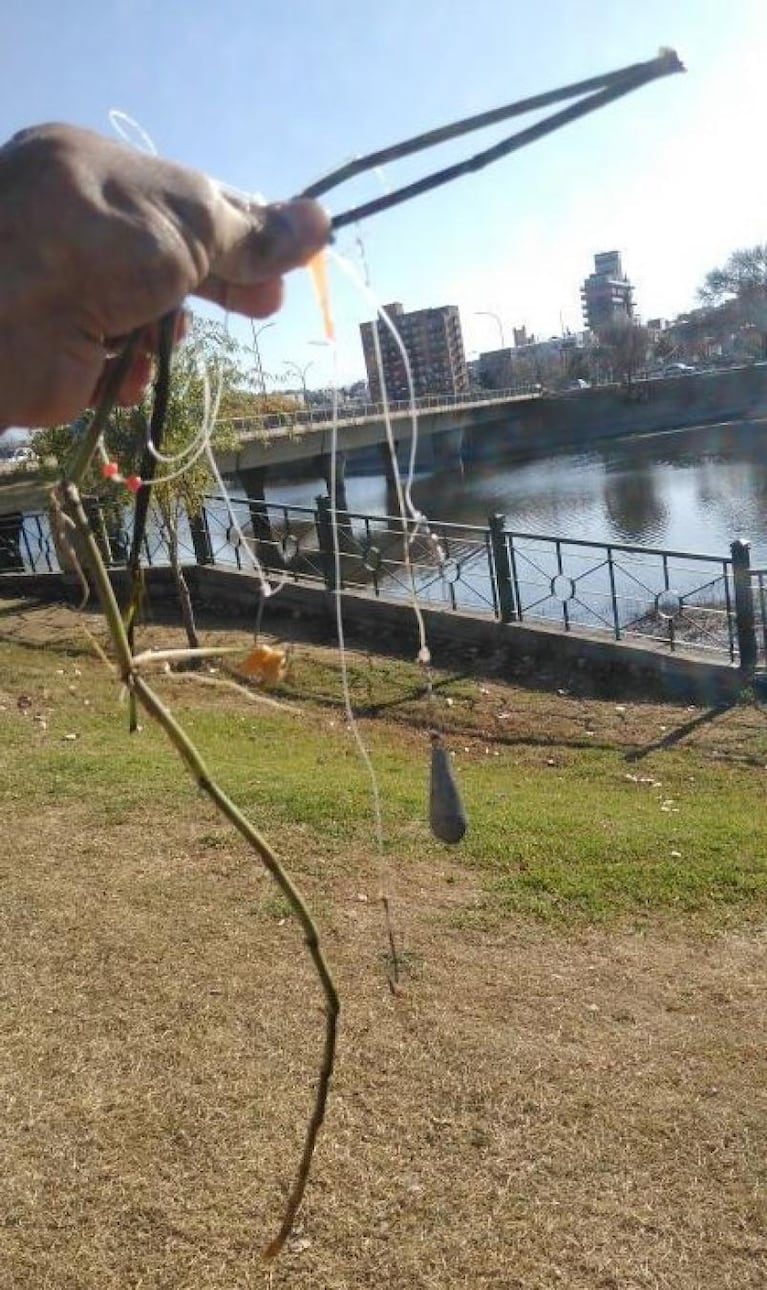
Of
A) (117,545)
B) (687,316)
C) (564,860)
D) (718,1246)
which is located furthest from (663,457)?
(687,316)

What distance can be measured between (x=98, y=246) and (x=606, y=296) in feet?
456

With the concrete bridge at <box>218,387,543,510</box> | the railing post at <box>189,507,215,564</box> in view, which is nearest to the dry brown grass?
the railing post at <box>189,507,215,564</box>

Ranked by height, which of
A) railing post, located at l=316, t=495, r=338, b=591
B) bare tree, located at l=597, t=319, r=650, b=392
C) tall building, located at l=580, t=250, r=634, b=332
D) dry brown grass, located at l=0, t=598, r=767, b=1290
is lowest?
dry brown grass, located at l=0, t=598, r=767, b=1290

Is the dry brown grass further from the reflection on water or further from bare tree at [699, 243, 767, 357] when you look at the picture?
bare tree at [699, 243, 767, 357]

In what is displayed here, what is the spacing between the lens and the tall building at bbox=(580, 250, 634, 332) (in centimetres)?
12425

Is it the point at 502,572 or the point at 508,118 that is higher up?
the point at 508,118

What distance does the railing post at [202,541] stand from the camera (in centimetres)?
1567

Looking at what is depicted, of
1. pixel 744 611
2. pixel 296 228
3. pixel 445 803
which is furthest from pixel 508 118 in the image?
pixel 744 611

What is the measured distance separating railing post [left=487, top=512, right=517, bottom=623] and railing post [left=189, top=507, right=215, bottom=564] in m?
4.93

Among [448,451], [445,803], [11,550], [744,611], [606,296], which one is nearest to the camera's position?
[445,803]

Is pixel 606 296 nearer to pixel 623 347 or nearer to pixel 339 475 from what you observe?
pixel 623 347

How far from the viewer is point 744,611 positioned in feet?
34.4

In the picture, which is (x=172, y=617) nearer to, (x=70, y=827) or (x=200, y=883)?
(x=70, y=827)

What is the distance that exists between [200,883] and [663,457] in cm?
4179
